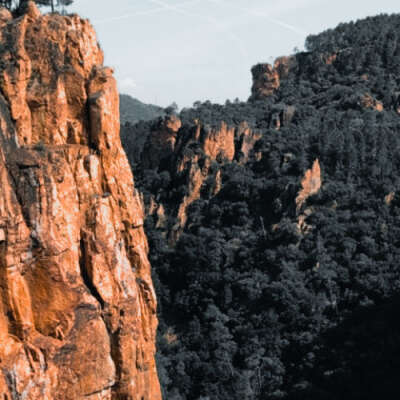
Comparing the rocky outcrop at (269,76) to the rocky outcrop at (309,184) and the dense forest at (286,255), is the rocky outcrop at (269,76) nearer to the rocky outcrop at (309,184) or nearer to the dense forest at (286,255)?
the dense forest at (286,255)

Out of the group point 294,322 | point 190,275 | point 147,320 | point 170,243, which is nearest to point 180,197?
point 170,243

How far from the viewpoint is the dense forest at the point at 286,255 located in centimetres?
3622

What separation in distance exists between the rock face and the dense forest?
80.8ft

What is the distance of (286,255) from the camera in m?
46.1

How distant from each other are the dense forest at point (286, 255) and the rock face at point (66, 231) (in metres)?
24.6

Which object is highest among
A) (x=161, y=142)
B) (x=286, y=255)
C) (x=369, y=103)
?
(x=369, y=103)

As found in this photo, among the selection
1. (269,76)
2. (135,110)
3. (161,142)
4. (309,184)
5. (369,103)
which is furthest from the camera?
(135,110)

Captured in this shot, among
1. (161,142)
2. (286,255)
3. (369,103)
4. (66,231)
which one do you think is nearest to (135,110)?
(161,142)

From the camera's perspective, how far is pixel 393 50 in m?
75.8

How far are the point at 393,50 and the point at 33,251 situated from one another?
74.6 m

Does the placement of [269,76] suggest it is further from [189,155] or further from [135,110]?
[135,110]

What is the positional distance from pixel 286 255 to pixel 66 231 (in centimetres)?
3756

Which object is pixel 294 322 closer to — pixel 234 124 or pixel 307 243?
pixel 307 243

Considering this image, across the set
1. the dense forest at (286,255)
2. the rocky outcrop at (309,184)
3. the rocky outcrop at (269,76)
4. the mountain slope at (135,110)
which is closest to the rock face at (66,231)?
the dense forest at (286,255)
